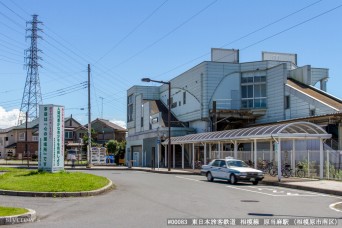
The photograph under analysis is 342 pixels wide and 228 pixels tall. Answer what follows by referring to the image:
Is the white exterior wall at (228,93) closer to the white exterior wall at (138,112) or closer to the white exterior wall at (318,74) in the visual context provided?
the white exterior wall at (318,74)

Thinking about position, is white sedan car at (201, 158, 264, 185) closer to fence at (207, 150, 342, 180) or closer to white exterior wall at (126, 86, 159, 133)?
fence at (207, 150, 342, 180)

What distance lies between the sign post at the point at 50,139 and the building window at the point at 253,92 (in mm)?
27274

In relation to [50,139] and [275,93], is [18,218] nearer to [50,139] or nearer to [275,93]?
[50,139]

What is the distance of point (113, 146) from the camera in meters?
77.8

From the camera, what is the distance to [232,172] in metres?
25.0

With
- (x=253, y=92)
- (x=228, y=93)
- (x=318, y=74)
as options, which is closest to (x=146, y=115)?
(x=228, y=93)

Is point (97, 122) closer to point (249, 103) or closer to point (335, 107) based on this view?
point (249, 103)

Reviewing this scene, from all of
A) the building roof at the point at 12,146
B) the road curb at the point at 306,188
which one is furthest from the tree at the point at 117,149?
the road curb at the point at 306,188

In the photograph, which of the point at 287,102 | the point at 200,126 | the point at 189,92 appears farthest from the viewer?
the point at 189,92

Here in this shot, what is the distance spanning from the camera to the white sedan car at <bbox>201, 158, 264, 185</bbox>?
971 inches

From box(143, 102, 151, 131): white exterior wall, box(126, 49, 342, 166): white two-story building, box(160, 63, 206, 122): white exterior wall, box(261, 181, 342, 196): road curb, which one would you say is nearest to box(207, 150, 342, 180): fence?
box(261, 181, 342, 196): road curb

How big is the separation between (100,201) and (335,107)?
2662 centimetres

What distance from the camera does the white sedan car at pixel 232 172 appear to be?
2467 cm

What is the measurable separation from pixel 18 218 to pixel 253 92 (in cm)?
4063
